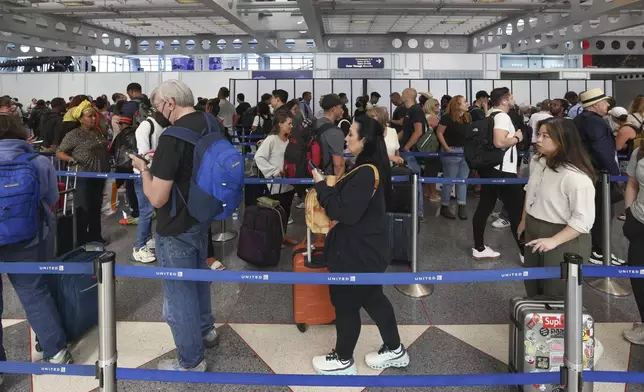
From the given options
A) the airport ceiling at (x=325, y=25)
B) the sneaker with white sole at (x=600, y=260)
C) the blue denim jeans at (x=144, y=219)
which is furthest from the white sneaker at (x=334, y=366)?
the airport ceiling at (x=325, y=25)

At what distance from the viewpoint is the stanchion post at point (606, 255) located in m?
4.33

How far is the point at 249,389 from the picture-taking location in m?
2.87

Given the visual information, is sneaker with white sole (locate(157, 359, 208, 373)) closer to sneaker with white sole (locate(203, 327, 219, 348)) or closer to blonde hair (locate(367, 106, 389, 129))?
sneaker with white sole (locate(203, 327, 219, 348))

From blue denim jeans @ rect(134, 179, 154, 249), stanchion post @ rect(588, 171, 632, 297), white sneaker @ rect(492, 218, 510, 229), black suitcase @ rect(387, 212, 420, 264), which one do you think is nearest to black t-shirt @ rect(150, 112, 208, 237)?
blue denim jeans @ rect(134, 179, 154, 249)

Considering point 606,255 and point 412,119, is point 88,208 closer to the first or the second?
point 412,119

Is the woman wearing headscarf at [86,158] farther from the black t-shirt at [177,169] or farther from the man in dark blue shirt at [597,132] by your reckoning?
the man in dark blue shirt at [597,132]

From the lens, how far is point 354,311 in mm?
2889

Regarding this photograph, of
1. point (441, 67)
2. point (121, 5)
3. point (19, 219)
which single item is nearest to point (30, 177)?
point (19, 219)

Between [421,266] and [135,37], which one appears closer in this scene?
[421,266]

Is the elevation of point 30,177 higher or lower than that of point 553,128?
lower

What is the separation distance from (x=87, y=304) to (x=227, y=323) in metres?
1.04

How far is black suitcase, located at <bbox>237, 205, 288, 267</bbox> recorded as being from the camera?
4879 millimetres

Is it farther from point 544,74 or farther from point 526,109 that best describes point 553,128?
point 544,74

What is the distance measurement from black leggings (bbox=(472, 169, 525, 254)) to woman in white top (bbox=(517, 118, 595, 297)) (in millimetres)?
2084
